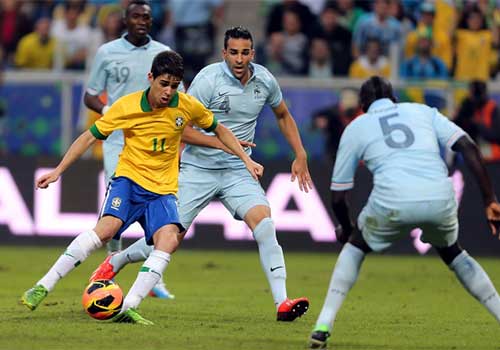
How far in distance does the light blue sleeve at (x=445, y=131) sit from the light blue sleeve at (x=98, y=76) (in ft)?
14.7

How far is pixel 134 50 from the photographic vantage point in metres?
11.7

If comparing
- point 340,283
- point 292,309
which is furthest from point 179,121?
point 340,283

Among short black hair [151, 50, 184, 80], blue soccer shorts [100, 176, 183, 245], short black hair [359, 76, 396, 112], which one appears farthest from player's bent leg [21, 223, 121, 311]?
short black hair [359, 76, 396, 112]

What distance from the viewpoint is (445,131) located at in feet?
26.4

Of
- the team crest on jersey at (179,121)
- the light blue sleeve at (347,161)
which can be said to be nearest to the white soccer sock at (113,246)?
the team crest on jersey at (179,121)

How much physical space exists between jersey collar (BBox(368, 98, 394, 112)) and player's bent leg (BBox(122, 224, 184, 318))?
6.45ft

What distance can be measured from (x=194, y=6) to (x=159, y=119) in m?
10.5

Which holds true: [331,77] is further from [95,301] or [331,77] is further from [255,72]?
[95,301]

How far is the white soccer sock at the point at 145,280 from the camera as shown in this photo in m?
8.99

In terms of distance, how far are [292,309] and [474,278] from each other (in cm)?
195

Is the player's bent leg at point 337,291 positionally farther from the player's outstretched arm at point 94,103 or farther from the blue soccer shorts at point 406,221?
the player's outstretched arm at point 94,103

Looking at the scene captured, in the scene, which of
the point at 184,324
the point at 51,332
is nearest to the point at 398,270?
the point at 184,324

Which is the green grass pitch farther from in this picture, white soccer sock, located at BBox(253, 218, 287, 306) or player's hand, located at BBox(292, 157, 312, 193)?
player's hand, located at BBox(292, 157, 312, 193)

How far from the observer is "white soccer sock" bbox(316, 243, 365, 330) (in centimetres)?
793
